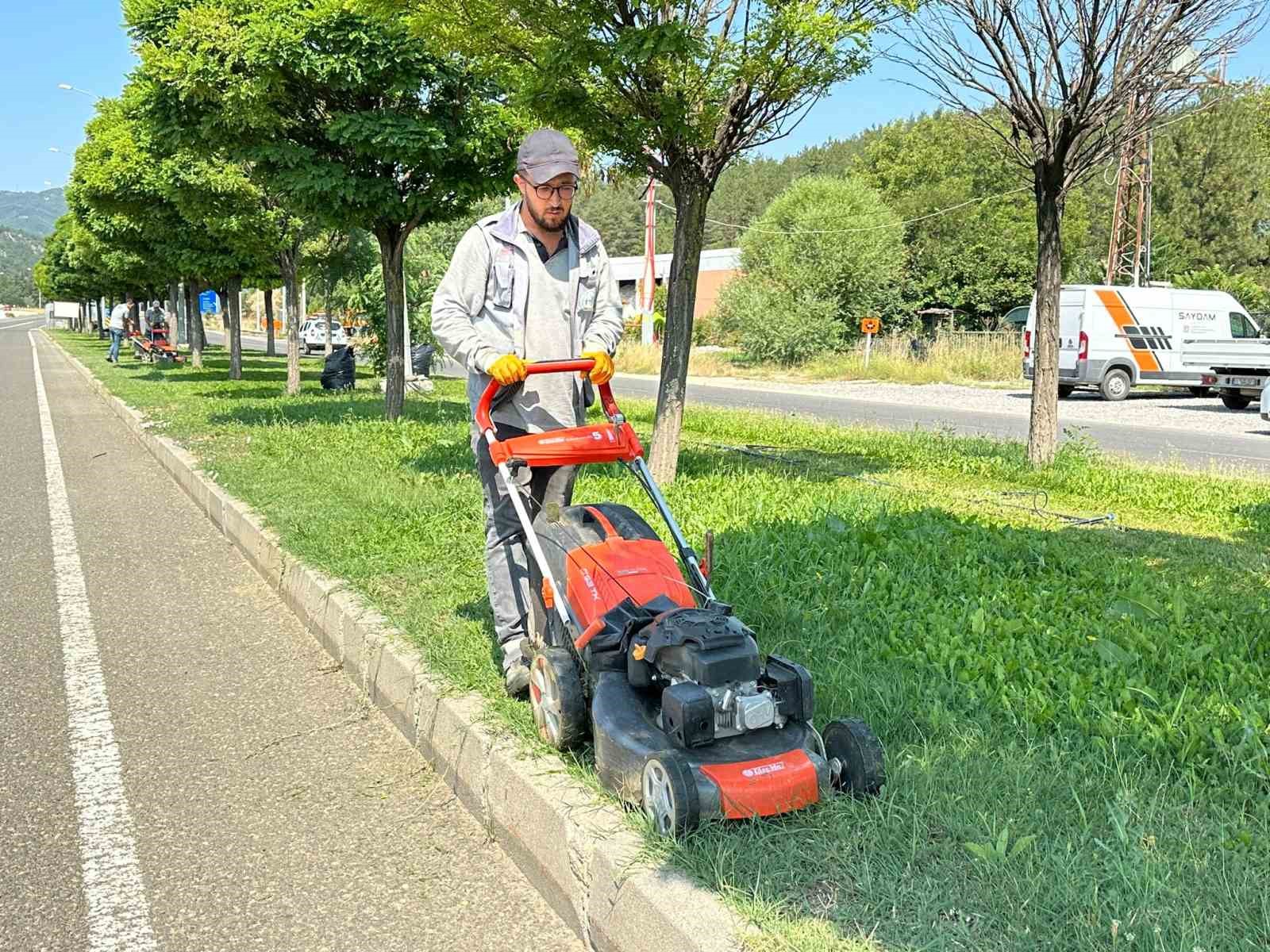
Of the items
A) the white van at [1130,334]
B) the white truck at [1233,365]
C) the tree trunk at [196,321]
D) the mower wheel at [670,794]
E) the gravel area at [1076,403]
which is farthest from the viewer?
the tree trunk at [196,321]

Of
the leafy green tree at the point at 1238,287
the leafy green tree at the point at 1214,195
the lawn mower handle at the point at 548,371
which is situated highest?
the leafy green tree at the point at 1214,195

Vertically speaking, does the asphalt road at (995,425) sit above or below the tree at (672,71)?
below

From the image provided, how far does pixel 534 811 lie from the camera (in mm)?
3451

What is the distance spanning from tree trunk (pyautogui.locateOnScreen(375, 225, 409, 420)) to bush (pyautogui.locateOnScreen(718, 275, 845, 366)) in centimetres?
2225

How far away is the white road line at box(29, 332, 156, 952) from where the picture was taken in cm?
316

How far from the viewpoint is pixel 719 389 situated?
2639 cm

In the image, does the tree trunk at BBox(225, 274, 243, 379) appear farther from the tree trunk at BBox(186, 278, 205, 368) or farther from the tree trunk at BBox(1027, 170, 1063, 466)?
the tree trunk at BBox(1027, 170, 1063, 466)

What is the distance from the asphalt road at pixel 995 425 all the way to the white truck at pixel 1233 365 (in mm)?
3781

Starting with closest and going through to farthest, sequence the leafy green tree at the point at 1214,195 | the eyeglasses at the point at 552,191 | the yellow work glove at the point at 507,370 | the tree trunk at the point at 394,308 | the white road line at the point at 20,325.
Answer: the yellow work glove at the point at 507,370 → the eyeglasses at the point at 552,191 → the tree trunk at the point at 394,308 → the leafy green tree at the point at 1214,195 → the white road line at the point at 20,325

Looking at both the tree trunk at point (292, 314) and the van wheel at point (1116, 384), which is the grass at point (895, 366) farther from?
the tree trunk at point (292, 314)

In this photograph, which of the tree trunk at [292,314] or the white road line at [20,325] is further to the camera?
the white road line at [20,325]

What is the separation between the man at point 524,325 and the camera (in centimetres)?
422

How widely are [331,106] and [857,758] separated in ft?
38.1

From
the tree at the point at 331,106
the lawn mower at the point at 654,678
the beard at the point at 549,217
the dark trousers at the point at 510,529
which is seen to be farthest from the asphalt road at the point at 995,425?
the lawn mower at the point at 654,678
